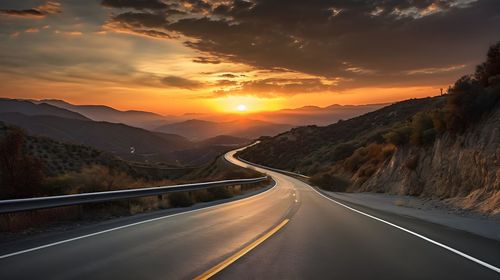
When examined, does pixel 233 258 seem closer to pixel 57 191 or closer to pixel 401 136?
pixel 57 191

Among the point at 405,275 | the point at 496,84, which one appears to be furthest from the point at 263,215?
the point at 496,84

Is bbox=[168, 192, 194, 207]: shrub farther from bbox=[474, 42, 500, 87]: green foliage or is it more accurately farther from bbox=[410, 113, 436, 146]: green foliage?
bbox=[474, 42, 500, 87]: green foliage

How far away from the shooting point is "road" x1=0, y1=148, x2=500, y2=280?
691cm

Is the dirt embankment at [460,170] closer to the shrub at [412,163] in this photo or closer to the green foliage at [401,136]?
the shrub at [412,163]

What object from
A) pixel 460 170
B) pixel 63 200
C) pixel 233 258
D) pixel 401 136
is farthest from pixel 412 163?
pixel 233 258

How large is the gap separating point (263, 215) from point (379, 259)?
8176 mm

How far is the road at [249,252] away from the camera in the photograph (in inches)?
272

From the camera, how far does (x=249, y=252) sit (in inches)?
342

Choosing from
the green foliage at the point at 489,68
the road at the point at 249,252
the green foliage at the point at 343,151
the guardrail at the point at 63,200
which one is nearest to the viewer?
the road at the point at 249,252

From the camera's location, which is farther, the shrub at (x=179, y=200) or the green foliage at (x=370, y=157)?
the green foliage at (x=370, y=157)

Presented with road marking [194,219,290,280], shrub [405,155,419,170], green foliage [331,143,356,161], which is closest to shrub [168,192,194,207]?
road marking [194,219,290,280]

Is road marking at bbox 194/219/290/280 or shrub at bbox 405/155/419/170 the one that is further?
shrub at bbox 405/155/419/170

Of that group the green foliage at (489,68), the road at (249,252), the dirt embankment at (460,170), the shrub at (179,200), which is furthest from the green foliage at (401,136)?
the road at (249,252)

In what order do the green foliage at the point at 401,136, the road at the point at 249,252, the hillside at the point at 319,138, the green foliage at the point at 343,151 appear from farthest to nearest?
the hillside at the point at 319,138, the green foliage at the point at 343,151, the green foliage at the point at 401,136, the road at the point at 249,252
